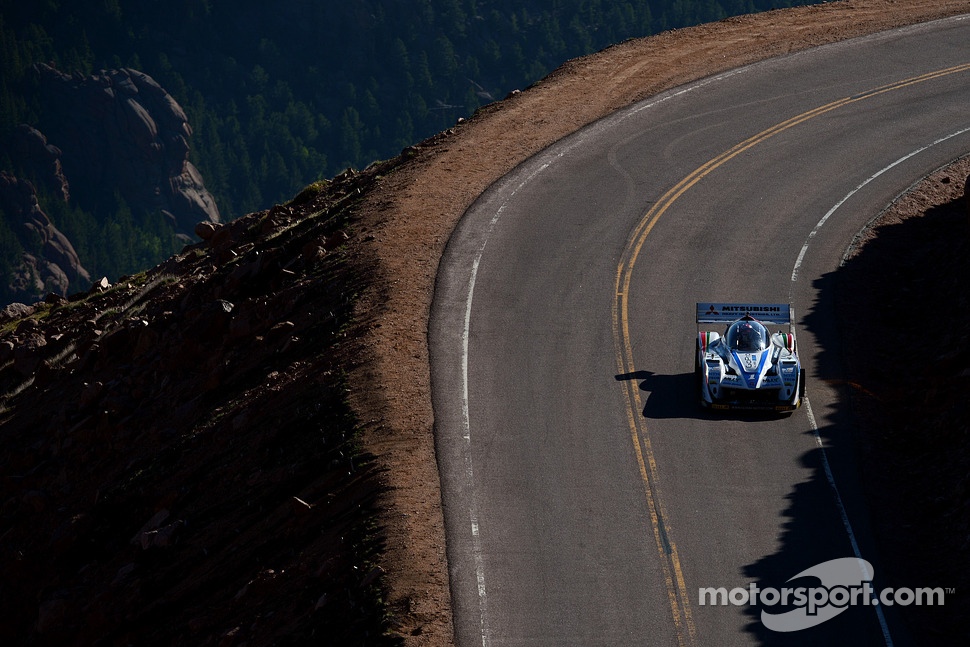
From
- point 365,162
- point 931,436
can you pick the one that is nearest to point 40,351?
point 931,436

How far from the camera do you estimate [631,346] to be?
27.8 m

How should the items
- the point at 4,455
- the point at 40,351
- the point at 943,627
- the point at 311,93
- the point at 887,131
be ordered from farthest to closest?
the point at 311,93
the point at 887,131
the point at 40,351
the point at 4,455
the point at 943,627

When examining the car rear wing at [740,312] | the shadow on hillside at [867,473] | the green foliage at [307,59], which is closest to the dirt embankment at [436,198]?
the shadow on hillside at [867,473]

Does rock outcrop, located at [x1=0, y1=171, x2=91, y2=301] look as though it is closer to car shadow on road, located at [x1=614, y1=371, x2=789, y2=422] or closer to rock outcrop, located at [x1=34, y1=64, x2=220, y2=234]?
rock outcrop, located at [x1=34, y1=64, x2=220, y2=234]

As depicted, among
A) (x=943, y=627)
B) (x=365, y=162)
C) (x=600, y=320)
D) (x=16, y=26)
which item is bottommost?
(x=365, y=162)

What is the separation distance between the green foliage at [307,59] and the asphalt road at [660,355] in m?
133

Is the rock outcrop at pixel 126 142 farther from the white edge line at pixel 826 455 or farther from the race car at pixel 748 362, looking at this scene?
the race car at pixel 748 362

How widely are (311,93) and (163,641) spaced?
564 feet

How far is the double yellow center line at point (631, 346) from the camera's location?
19453mm

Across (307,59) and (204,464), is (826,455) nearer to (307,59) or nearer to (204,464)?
(204,464)

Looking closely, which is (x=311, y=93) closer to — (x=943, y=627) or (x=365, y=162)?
(x=365, y=162)

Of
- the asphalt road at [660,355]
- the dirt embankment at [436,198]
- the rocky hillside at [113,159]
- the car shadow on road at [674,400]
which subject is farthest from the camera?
the rocky hillside at [113,159]

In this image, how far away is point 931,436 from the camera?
77.5 feet
